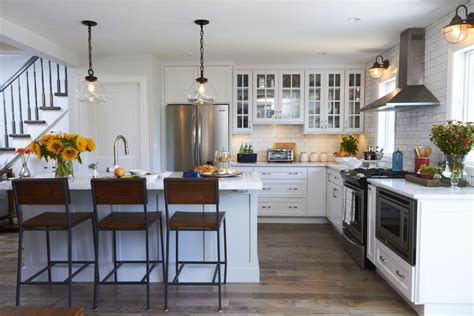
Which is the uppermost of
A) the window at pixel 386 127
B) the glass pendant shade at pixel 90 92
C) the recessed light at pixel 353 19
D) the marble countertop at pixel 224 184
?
the recessed light at pixel 353 19

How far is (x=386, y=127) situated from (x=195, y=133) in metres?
2.86

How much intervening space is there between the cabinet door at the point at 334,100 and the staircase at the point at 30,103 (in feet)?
13.7

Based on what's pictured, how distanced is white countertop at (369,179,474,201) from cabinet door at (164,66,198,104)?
338 centimetres

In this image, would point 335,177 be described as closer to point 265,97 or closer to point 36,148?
point 265,97

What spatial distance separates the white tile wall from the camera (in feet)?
10.8

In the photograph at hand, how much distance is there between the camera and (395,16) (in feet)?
10.8

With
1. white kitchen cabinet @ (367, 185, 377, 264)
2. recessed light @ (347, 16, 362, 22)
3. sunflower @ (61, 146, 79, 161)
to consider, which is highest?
recessed light @ (347, 16, 362, 22)

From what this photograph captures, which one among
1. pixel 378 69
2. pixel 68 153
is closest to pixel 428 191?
pixel 378 69

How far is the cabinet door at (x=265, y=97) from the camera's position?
18.1ft

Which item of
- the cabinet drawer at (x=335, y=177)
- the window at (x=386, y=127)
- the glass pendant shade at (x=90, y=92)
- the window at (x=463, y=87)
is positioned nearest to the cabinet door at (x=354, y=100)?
the window at (x=386, y=127)

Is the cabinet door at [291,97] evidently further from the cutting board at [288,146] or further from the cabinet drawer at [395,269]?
the cabinet drawer at [395,269]

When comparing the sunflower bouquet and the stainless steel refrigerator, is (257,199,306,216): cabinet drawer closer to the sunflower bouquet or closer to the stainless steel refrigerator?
the stainless steel refrigerator

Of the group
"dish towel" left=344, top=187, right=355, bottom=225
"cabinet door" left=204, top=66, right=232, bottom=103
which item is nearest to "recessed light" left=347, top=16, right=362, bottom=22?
"dish towel" left=344, top=187, right=355, bottom=225

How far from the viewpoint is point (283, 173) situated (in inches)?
203
